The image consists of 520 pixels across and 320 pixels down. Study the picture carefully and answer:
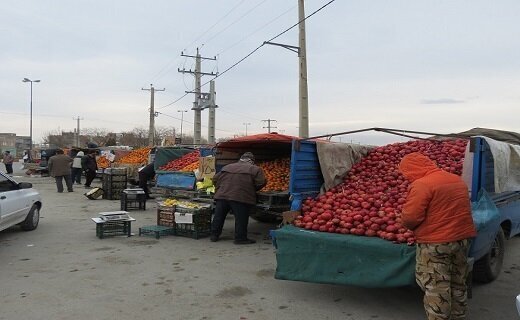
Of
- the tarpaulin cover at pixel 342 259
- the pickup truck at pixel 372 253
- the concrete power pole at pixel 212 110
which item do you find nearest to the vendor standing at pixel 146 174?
the pickup truck at pixel 372 253

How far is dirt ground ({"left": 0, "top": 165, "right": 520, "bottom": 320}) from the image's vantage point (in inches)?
196

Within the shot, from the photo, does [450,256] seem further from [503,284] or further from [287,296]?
[503,284]

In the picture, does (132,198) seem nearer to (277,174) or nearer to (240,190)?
(277,174)

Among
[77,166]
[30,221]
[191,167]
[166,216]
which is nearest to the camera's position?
[166,216]

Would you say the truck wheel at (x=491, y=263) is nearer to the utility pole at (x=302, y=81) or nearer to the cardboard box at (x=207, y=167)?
the cardboard box at (x=207, y=167)

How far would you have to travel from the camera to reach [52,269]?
22.0 feet

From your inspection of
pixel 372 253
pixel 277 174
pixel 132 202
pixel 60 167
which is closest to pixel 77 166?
pixel 60 167

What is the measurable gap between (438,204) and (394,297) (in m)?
1.83

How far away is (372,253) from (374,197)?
134cm

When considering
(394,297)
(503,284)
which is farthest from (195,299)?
(503,284)

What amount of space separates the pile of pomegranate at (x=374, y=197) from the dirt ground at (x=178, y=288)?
0.84m

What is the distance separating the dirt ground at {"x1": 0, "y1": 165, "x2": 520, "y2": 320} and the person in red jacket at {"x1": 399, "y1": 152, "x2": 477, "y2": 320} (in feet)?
2.41

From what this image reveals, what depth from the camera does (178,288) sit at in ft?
19.1

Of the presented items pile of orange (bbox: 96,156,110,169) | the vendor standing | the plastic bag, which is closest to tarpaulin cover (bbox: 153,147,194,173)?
the vendor standing
